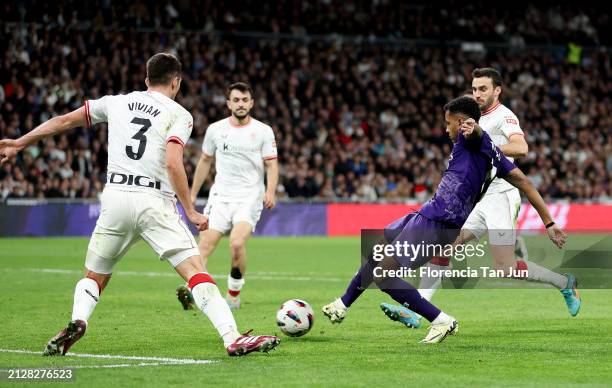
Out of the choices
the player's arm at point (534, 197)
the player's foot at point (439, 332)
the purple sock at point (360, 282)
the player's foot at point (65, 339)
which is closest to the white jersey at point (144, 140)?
the player's foot at point (65, 339)

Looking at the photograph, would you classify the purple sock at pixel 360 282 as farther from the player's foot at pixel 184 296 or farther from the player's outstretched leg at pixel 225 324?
the player's foot at pixel 184 296

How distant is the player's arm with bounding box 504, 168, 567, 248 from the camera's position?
9.40 m

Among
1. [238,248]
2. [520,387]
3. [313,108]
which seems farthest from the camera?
[313,108]

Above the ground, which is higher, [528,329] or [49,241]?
[528,329]

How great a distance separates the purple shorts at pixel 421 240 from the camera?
949cm

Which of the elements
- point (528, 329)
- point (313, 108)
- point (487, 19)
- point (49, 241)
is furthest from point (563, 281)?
point (487, 19)

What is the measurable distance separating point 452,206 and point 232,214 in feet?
15.5

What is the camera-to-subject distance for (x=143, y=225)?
341 inches

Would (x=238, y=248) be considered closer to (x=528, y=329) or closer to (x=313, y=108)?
(x=528, y=329)

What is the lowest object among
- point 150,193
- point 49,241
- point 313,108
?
point 49,241

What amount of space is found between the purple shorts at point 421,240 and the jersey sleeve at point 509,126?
215 cm

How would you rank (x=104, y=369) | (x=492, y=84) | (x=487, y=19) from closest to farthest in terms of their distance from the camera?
1. (x=104, y=369)
2. (x=492, y=84)
3. (x=487, y=19)

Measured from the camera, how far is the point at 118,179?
8703 millimetres

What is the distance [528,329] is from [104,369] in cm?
467
